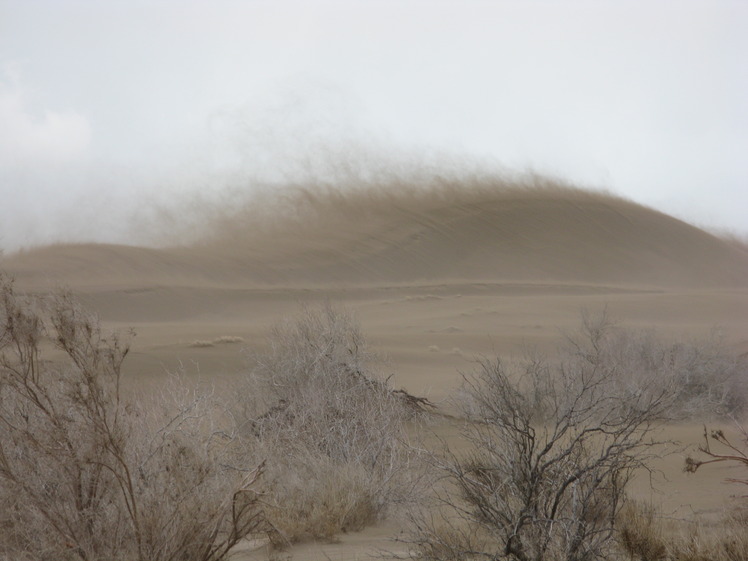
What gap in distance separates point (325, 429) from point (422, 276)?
52943mm

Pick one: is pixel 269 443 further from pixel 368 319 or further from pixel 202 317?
pixel 202 317

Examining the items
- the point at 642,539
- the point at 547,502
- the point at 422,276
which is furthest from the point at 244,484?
the point at 422,276

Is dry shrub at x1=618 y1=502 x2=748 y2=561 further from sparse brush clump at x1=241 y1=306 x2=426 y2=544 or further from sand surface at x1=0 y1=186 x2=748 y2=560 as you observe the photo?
sand surface at x1=0 y1=186 x2=748 y2=560

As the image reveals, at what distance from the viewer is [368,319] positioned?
140 feet

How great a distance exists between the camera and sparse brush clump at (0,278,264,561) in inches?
191

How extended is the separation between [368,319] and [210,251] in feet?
72.7

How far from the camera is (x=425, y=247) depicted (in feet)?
221

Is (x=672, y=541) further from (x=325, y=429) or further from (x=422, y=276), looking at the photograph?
(x=422, y=276)

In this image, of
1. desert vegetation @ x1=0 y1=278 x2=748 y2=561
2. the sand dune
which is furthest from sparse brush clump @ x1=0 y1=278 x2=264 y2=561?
the sand dune

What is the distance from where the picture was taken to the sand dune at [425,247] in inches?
2197

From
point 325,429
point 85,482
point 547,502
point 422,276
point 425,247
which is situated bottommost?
point 325,429

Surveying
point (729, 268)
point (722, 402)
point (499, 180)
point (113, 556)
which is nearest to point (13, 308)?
point (113, 556)

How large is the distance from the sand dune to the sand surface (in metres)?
0.18

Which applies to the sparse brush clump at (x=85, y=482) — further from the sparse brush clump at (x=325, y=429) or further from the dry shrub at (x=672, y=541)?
the dry shrub at (x=672, y=541)
